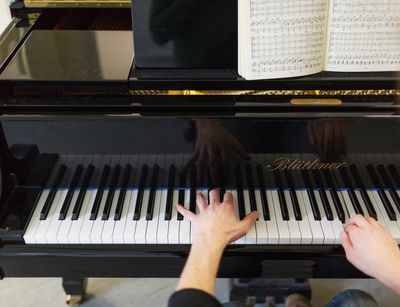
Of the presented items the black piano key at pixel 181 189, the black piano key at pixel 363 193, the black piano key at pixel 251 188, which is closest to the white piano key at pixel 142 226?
the black piano key at pixel 181 189

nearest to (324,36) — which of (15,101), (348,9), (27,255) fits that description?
(348,9)

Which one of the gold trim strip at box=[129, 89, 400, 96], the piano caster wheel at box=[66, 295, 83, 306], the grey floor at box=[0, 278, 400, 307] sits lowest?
the grey floor at box=[0, 278, 400, 307]

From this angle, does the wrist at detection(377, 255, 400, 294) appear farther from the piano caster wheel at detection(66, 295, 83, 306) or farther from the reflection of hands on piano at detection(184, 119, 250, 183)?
the piano caster wheel at detection(66, 295, 83, 306)

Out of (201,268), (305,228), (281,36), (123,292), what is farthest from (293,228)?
(123,292)

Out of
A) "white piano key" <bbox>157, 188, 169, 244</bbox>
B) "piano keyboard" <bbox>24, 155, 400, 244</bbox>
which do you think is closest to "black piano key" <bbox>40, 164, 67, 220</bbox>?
"piano keyboard" <bbox>24, 155, 400, 244</bbox>

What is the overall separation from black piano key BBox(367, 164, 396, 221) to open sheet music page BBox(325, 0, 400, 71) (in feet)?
1.07

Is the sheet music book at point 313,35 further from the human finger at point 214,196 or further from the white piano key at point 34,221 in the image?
the white piano key at point 34,221

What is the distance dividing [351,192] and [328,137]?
232 mm

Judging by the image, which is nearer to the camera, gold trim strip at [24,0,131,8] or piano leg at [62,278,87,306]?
gold trim strip at [24,0,131,8]

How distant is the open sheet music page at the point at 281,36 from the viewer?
119cm

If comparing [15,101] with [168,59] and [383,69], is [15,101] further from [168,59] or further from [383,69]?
[383,69]

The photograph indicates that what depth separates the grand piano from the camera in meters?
1.29

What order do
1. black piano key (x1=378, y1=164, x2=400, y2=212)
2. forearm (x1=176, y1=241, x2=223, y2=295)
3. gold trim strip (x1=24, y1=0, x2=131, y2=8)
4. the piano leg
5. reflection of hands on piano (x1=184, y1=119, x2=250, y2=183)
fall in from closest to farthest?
1. forearm (x1=176, y1=241, x2=223, y2=295)
2. reflection of hands on piano (x1=184, y1=119, x2=250, y2=183)
3. black piano key (x1=378, y1=164, x2=400, y2=212)
4. gold trim strip (x1=24, y1=0, x2=131, y2=8)
5. the piano leg

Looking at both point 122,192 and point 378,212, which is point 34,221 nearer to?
point 122,192
